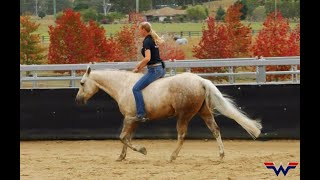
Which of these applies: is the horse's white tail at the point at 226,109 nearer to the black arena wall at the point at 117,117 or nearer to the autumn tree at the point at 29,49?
the black arena wall at the point at 117,117

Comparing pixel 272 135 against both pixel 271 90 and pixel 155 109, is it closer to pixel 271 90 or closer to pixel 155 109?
pixel 271 90

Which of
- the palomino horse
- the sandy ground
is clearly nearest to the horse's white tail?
the palomino horse

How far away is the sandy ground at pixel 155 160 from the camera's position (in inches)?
509

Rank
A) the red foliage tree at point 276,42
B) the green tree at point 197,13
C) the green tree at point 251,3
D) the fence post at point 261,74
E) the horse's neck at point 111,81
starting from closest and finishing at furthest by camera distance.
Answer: the horse's neck at point 111,81
the fence post at point 261,74
the red foliage tree at point 276,42
the green tree at point 251,3
the green tree at point 197,13

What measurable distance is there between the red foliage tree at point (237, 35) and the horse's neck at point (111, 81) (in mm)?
43508

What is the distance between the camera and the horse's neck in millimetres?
15453

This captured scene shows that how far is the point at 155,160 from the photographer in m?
15.3

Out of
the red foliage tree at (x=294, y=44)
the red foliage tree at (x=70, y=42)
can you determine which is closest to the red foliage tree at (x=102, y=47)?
the red foliage tree at (x=70, y=42)

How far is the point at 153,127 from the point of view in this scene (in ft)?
63.2

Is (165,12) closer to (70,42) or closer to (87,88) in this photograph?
(70,42)

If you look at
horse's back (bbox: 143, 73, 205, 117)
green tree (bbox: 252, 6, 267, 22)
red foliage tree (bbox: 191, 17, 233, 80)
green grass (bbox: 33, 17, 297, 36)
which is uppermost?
green tree (bbox: 252, 6, 267, 22)

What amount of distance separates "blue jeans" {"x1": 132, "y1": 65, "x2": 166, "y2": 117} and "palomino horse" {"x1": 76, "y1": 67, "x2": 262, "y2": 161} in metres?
0.08

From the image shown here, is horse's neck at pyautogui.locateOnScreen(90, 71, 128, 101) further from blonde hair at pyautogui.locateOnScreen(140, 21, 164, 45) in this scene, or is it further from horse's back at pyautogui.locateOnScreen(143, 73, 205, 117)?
blonde hair at pyautogui.locateOnScreen(140, 21, 164, 45)

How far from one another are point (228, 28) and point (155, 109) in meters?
46.0
